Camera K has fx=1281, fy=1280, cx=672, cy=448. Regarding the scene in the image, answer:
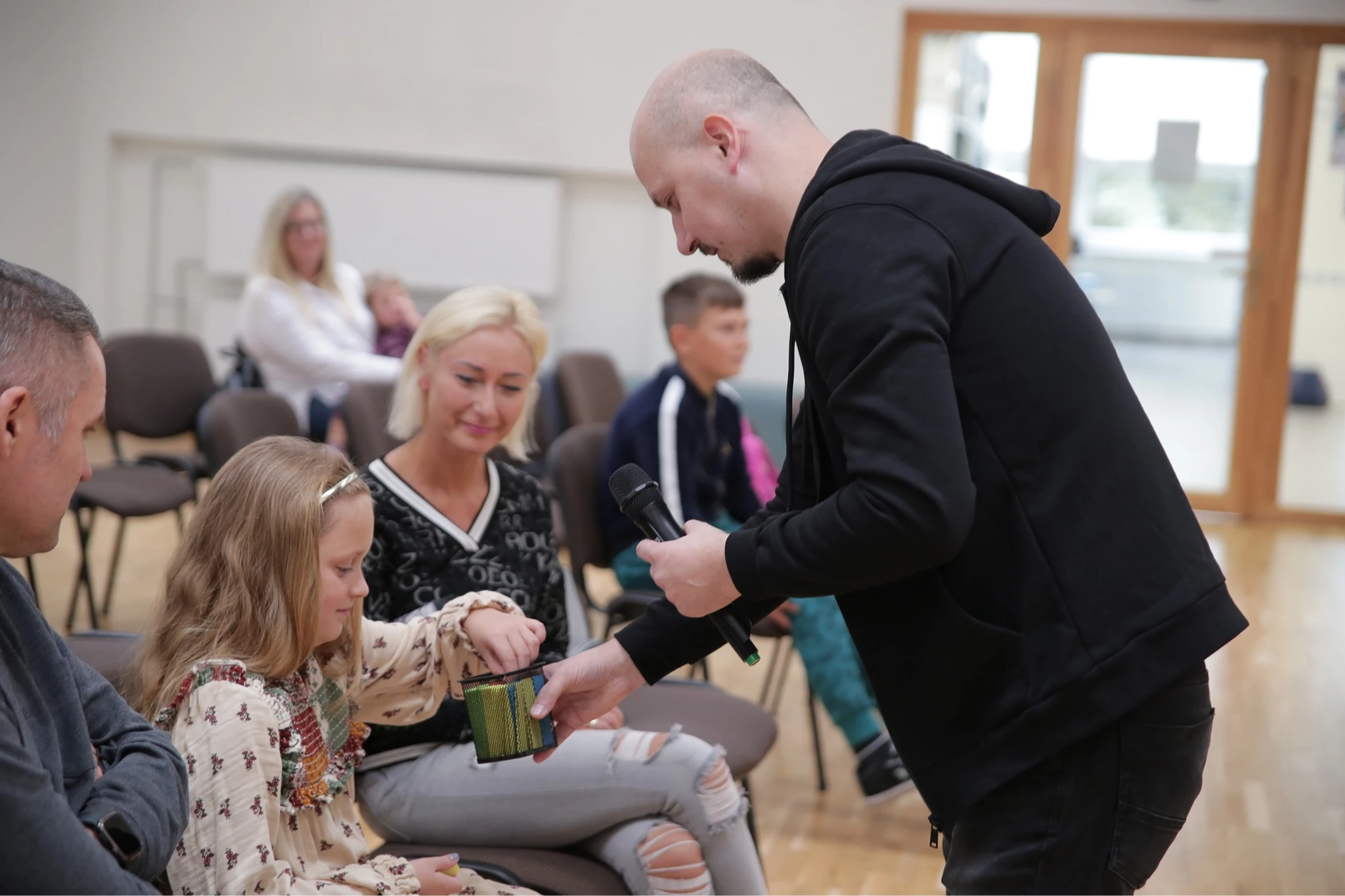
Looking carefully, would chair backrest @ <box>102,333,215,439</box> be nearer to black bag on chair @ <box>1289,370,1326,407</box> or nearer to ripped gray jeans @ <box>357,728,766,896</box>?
ripped gray jeans @ <box>357,728,766,896</box>

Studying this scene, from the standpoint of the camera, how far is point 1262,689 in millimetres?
4246

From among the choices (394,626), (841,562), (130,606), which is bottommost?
(130,606)

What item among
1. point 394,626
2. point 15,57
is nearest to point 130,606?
point 394,626

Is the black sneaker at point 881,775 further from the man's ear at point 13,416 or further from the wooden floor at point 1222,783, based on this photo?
the man's ear at point 13,416

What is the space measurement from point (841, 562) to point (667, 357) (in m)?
6.57

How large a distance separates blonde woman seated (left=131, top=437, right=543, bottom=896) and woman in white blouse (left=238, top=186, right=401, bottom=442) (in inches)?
134

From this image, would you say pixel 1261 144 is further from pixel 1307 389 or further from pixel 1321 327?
pixel 1307 389

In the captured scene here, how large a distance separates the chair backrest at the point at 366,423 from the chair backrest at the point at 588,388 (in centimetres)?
133

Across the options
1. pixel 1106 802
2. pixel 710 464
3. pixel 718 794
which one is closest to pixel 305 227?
pixel 710 464

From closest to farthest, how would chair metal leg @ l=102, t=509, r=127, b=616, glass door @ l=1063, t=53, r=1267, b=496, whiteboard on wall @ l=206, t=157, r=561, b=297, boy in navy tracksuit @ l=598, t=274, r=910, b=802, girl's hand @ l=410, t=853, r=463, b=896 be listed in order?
girl's hand @ l=410, t=853, r=463, b=896 → boy in navy tracksuit @ l=598, t=274, r=910, b=802 → chair metal leg @ l=102, t=509, r=127, b=616 → glass door @ l=1063, t=53, r=1267, b=496 → whiteboard on wall @ l=206, t=157, r=561, b=297

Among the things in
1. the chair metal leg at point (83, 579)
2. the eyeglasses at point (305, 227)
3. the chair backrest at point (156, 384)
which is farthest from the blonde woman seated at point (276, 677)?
the eyeglasses at point (305, 227)

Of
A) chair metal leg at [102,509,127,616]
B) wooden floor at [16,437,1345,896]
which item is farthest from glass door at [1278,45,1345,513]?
chair metal leg at [102,509,127,616]

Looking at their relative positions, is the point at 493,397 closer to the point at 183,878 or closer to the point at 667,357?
the point at 183,878

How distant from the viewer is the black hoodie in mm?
1154
